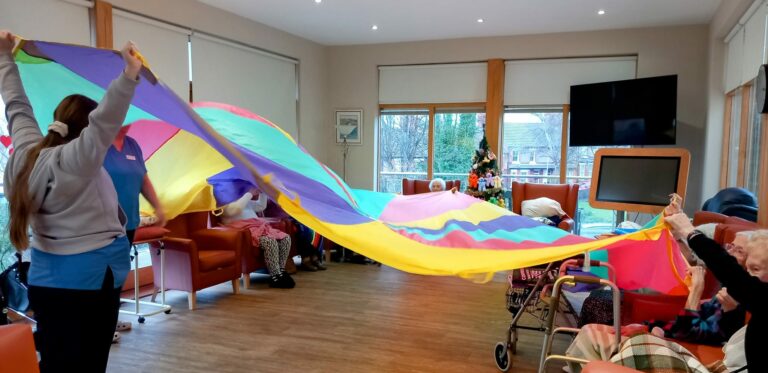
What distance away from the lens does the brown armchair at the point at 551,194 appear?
6352 millimetres

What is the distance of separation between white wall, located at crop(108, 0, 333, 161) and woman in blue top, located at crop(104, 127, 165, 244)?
340 centimetres

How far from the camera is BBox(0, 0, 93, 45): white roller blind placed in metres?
3.94

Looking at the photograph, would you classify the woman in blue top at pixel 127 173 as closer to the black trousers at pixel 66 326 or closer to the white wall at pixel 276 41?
the black trousers at pixel 66 326

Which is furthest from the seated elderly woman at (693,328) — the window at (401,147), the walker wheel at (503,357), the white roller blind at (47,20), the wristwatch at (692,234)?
the window at (401,147)

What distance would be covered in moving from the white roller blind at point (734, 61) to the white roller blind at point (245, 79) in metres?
5.32

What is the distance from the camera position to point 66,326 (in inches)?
64.3

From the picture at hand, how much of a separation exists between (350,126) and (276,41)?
1815 millimetres

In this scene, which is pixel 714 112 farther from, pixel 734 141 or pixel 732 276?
pixel 732 276

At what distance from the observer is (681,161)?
423cm

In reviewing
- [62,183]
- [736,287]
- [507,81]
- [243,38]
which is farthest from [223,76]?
[736,287]


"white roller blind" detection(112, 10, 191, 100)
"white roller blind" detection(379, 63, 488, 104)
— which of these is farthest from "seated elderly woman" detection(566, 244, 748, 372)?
"white roller blind" detection(379, 63, 488, 104)

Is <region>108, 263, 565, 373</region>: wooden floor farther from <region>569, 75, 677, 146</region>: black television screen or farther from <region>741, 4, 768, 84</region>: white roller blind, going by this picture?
<region>741, 4, 768, 84</region>: white roller blind

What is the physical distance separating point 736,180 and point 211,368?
5249 mm

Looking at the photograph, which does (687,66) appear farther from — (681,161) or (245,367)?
(245,367)
